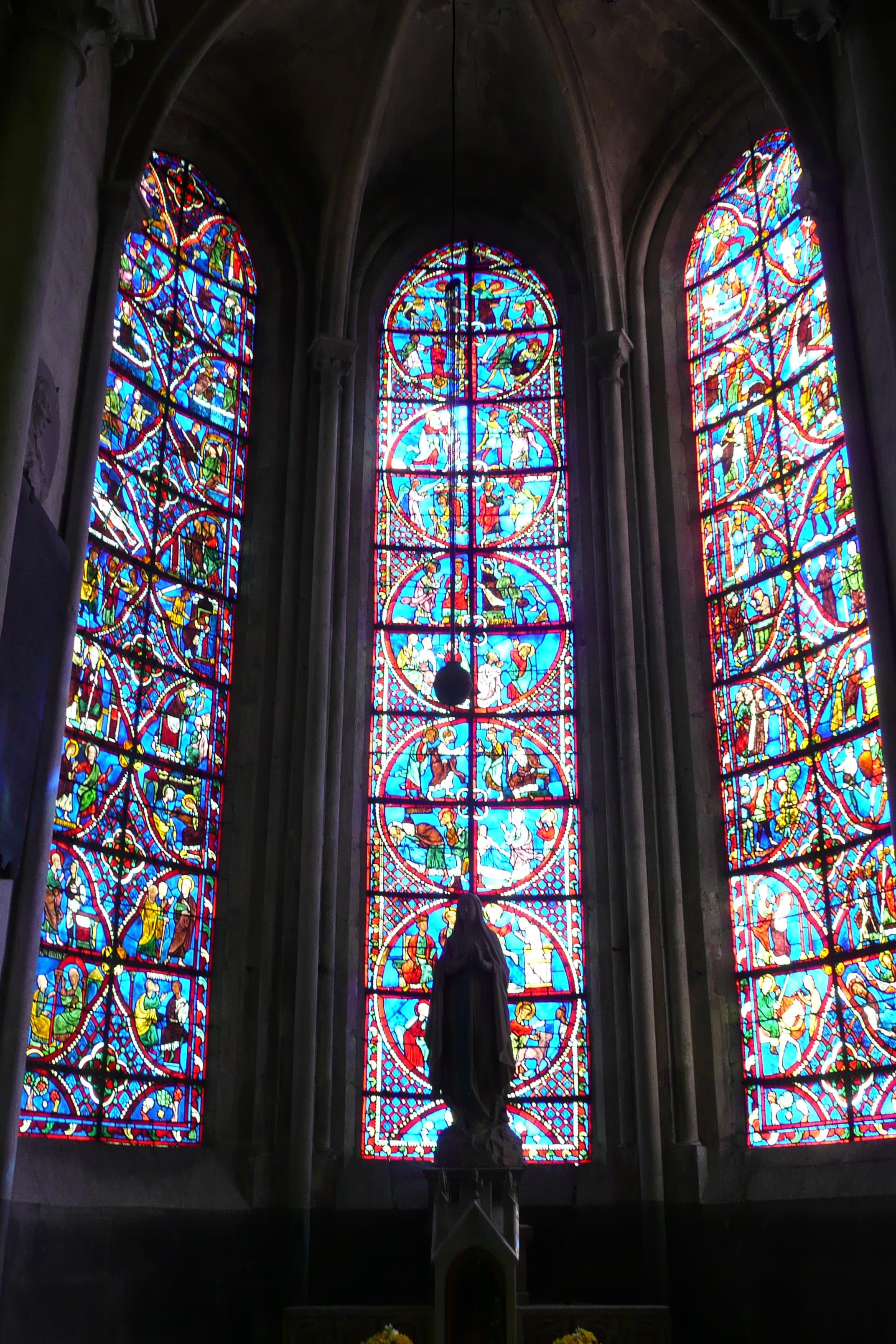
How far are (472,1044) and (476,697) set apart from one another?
3.45 meters

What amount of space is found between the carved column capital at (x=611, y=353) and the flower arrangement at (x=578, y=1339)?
790 cm

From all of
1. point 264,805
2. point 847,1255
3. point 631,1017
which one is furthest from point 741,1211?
point 264,805

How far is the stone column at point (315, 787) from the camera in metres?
10.1

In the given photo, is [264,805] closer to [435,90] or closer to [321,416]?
[321,416]

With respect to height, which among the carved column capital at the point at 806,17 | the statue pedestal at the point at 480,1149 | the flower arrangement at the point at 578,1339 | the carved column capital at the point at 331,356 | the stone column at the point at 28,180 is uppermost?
the carved column capital at the point at 806,17

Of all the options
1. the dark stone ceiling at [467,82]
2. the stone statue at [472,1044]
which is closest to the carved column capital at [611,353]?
the dark stone ceiling at [467,82]

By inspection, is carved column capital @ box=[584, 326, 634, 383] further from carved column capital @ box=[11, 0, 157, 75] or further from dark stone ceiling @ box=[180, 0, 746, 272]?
carved column capital @ box=[11, 0, 157, 75]

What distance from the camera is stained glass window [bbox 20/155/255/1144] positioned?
9.81 metres

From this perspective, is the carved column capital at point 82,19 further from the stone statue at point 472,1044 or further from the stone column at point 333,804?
the stone statue at point 472,1044

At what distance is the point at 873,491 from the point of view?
32.1 feet

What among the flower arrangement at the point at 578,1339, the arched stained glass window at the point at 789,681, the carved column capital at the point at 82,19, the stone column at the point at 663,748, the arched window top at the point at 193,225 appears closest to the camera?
the flower arrangement at the point at 578,1339

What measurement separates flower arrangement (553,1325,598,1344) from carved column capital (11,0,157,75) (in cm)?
840

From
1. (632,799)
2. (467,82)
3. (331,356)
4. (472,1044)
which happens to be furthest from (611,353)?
(472,1044)

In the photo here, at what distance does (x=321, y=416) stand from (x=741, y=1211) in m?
7.44
